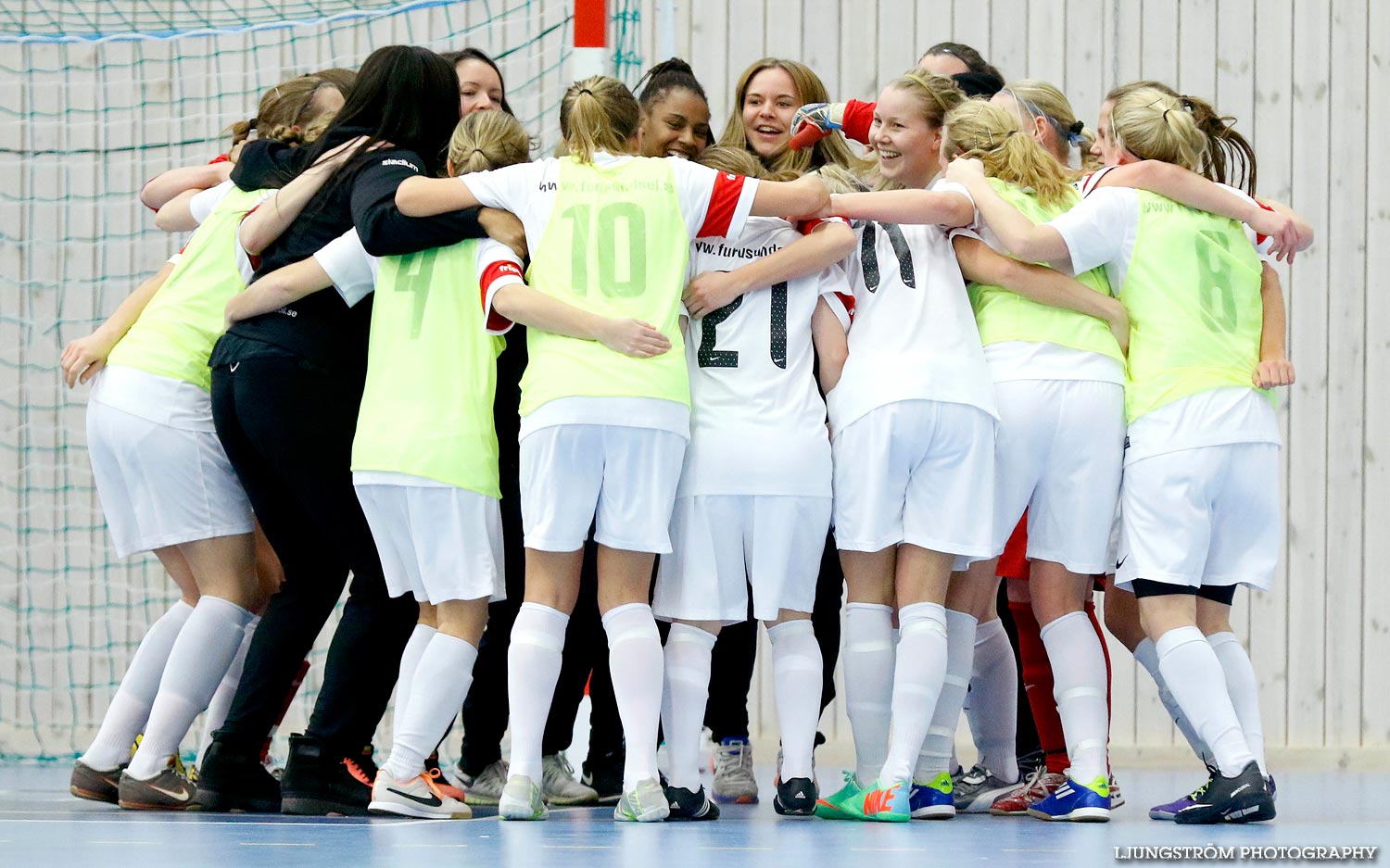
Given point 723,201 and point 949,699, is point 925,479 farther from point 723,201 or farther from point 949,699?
point 723,201

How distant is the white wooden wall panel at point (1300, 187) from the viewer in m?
6.08

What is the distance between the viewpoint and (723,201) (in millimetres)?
3520

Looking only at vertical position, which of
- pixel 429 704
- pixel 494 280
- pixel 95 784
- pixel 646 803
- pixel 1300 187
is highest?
pixel 1300 187

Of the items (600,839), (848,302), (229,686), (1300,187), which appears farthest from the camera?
(1300,187)

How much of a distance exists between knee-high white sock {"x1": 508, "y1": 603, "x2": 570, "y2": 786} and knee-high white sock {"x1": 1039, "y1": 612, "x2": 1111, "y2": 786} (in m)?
1.17

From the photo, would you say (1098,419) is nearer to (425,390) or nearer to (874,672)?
(874,672)

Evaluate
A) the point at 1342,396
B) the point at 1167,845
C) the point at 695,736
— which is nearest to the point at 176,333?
the point at 695,736

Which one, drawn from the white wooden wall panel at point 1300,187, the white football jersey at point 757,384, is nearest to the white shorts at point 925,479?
the white football jersey at point 757,384

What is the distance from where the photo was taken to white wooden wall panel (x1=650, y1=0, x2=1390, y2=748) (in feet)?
19.9

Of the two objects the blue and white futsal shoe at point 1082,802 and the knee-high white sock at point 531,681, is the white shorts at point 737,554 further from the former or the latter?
the blue and white futsal shoe at point 1082,802

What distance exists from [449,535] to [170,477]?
3.03 feet

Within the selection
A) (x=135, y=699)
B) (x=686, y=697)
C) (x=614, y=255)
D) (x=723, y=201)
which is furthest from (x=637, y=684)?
(x=135, y=699)

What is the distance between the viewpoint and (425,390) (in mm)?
3549

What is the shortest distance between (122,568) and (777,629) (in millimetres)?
3971
